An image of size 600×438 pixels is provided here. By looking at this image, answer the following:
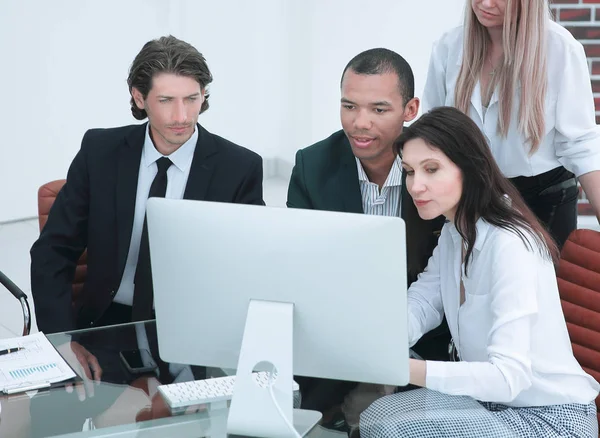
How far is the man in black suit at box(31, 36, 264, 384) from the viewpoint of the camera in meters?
2.52

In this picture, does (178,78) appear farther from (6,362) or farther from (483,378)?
(483,378)

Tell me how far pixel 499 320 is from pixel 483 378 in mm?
118

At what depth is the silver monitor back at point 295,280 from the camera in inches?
61.6

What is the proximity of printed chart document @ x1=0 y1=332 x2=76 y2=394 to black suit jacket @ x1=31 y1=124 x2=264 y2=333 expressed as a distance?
49cm

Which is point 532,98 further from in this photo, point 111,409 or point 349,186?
point 111,409

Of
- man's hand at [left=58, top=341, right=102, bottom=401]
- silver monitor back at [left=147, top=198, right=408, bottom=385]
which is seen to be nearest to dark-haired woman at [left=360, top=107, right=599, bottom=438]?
silver monitor back at [left=147, top=198, right=408, bottom=385]

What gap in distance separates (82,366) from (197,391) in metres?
0.29

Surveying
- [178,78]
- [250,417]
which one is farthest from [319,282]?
[178,78]

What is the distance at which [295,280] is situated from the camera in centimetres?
160

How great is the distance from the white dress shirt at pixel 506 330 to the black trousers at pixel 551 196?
0.66 m

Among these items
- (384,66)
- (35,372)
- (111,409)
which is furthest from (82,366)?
(384,66)

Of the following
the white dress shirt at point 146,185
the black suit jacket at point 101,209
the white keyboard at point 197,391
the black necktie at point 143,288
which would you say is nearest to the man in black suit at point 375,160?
the black suit jacket at point 101,209

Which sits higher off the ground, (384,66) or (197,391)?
(384,66)

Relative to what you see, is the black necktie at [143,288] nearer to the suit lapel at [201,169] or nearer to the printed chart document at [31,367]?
the suit lapel at [201,169]
